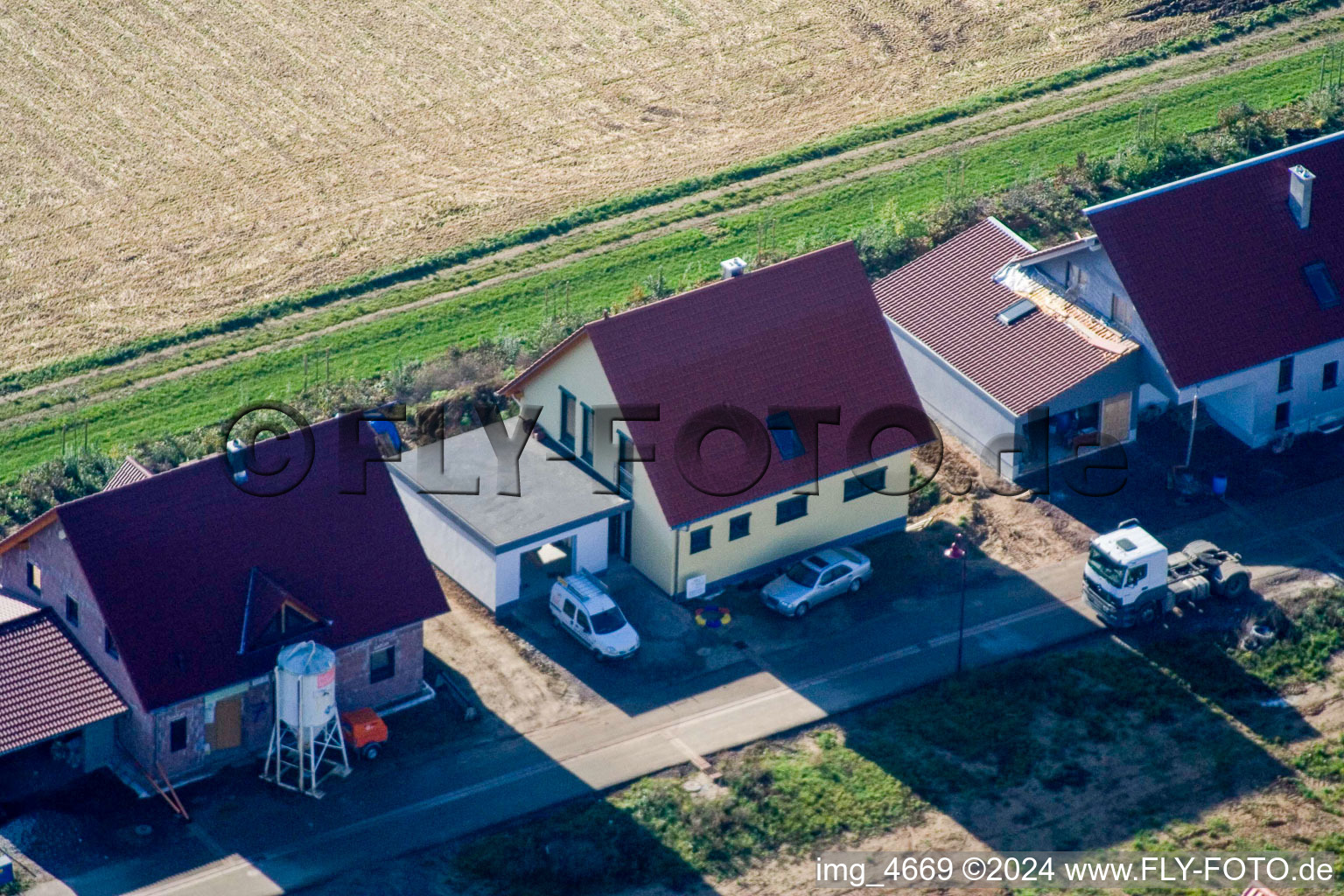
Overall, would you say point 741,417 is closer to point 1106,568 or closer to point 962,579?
point 962,579

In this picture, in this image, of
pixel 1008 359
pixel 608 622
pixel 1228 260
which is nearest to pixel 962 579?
pixel 1008 359

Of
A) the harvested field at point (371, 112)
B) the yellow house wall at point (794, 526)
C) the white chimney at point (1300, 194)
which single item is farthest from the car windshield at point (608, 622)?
the white chimney at point (1300, 194)

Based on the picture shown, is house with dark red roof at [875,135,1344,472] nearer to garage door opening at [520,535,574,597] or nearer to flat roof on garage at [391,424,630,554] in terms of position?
flat roof on garage at [391,424,630,554]

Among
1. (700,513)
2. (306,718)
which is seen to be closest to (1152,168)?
(700,513)

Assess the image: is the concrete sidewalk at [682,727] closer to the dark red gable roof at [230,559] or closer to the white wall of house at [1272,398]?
the white wall of house at [1272,398]

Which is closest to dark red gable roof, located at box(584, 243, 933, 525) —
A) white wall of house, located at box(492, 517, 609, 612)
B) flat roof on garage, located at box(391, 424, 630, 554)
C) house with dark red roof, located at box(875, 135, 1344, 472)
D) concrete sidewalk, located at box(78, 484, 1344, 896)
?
white wall of house, located at box(492, 517, 609, 612)

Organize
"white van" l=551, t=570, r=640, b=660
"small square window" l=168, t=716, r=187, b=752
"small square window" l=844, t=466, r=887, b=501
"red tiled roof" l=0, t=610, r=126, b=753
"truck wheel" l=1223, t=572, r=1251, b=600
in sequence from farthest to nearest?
1. "small square window" l=844, t=466, r=887, b=501
2. "truck wheel" l=1223, t=572, r=1251, b=600
3. "white van" l=551, t=570, r=640, b=660
4. "small square window" l=168, t=716, r=187, b=752
5. "red tiled roof" l=0, t=610, r=126, b=753
